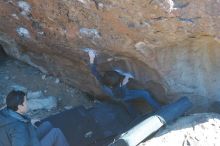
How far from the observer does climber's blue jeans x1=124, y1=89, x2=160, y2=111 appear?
16.1 ft

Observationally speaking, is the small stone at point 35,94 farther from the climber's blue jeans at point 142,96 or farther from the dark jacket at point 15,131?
the dark jacket at point 15,131

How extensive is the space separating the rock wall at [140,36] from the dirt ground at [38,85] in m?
0.43

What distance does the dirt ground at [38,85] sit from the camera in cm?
562

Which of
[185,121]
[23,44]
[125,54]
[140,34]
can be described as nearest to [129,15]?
[140,34]

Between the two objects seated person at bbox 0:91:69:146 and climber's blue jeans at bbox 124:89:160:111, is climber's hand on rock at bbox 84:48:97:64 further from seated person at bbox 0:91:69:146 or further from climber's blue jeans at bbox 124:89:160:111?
seated person at bbox 0:91:69:146

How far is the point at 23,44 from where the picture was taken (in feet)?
18.4

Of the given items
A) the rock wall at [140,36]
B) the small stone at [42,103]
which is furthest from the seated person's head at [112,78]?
the small stone at [42,103]

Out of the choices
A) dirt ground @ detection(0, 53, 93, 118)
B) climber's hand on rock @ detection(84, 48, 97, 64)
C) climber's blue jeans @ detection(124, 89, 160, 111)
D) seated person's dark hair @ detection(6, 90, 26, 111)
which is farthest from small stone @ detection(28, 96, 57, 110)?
seated person's dark hair @ detection(6, 90, 26, 111)

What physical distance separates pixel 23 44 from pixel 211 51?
2.01m

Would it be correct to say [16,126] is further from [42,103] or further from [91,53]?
[42,103]

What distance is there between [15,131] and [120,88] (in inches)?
46.6

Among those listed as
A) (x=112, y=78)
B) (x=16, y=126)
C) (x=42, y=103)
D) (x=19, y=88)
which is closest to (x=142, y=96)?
(x=112, y=78)

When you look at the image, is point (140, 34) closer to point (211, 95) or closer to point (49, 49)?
point (211, 95)

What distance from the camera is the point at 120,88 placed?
16.3 feet
